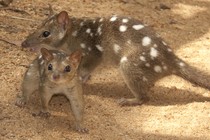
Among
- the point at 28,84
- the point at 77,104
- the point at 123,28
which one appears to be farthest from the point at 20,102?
the point at 123,28

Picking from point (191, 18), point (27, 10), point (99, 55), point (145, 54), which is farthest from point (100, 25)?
point (191, 18)

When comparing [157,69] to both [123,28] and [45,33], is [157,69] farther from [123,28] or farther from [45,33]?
[45,33]

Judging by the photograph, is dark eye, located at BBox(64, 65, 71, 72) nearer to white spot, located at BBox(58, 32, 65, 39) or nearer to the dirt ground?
the dirt ground

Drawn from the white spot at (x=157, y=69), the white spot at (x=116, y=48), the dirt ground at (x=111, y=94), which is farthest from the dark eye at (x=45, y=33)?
the white spot at (x=157, y=69)

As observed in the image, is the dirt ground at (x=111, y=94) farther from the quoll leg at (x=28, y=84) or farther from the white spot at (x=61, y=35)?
the white spot at (x=61, y=35)

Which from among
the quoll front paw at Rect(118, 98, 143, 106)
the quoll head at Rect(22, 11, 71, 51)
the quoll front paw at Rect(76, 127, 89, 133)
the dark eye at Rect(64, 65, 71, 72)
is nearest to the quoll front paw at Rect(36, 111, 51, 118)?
the quoll front paw at Rect(76, 127, 89, 133)

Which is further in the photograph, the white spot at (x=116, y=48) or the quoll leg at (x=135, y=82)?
the white spot at (x=116, y=48)
